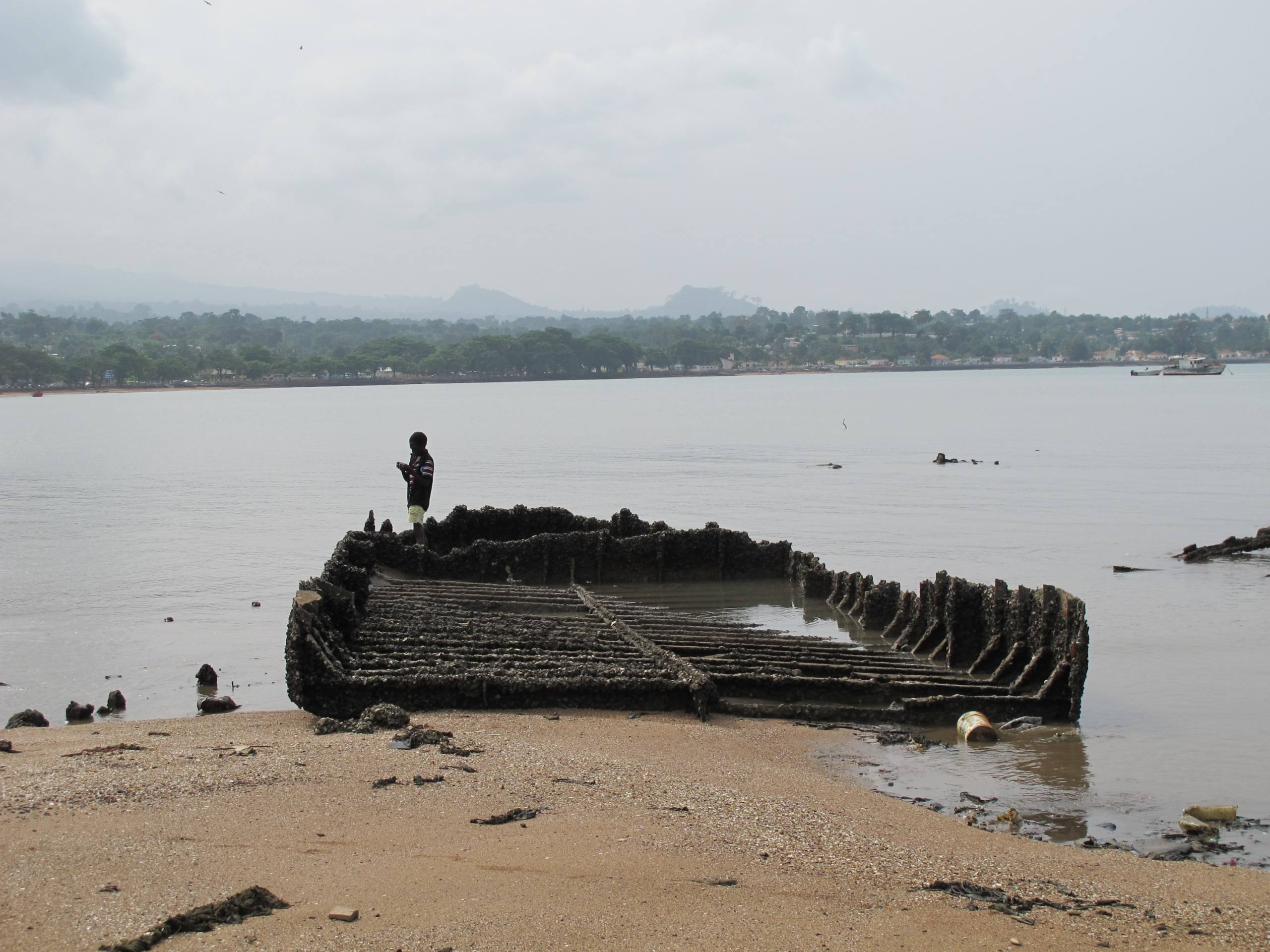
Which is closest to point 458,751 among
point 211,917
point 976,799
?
point 211,917

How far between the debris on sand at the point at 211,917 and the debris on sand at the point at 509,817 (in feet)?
4.96

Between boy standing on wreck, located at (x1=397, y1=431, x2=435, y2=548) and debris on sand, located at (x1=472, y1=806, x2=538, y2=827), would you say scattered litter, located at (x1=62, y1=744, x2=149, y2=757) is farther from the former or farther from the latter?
boy standing on wreck, located at (x1=397, y1=431, x2=435, y2=548)

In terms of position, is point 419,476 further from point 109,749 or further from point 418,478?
point 109,749

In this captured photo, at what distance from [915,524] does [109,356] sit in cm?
15457

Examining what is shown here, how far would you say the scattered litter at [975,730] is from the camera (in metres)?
10.1

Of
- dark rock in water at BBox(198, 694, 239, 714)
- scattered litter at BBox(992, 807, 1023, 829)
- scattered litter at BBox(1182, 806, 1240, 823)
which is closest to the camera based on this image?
scattered litter at BBox(992, 807, 1023, 829)

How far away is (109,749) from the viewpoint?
26.9ft

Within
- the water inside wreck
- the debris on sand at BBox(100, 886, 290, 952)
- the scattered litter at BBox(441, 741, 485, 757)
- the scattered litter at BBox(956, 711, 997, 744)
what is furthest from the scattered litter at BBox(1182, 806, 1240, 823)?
the debris on sand at BBox(100, 886, 290, 952)

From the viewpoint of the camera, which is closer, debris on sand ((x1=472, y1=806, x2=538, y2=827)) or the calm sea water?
debris on sand ((x1=472, y1=806, x2=538, y2=827))

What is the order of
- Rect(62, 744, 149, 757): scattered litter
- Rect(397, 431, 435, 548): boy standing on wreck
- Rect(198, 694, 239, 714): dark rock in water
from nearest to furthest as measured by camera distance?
Rect(62, 744, 149, 757): scattered litter < Rect(198, 694, 239, 714): dark rock in water < Rect(397, 431, 435, 548): boy standing on wreck

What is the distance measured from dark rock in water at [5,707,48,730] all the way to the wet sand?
5.94 feet

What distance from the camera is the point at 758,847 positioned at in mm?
6680

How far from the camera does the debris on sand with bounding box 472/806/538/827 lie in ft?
22.5

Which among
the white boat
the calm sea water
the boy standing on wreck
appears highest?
the white boat
